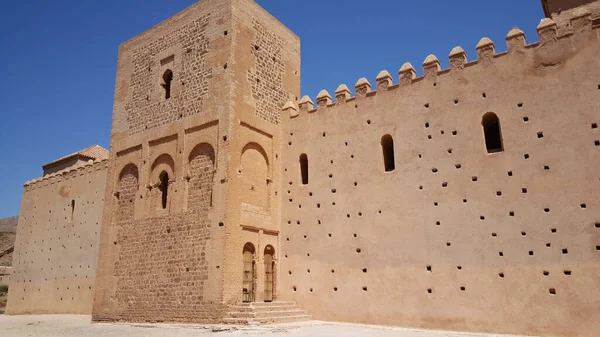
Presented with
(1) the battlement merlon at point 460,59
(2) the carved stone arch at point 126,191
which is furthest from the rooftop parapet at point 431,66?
(2) the carved stone arch at point 126,191

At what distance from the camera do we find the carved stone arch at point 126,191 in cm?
1437

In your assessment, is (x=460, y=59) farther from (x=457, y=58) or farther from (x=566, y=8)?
(x=566, y=8)

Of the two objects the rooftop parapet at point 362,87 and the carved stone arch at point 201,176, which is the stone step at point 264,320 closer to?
the carved stone arch at point 201,176

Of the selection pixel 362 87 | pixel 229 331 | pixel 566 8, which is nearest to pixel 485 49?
pixel 566 8

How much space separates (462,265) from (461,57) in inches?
189

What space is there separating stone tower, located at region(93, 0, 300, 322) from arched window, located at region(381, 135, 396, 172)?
10.4ft

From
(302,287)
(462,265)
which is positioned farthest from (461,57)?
(302,287)

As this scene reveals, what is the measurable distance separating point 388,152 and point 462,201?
257cm

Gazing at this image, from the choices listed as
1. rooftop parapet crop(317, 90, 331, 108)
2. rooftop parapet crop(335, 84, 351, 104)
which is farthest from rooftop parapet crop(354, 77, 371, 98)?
rooftop parapet crop(317, 90, 331, 108)

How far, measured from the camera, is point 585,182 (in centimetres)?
927

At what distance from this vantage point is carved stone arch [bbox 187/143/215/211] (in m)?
12.5

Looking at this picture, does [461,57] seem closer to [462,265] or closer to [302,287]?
[462,265]

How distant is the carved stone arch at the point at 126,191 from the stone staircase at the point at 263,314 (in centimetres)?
504

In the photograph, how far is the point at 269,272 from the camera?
42.1 ft
